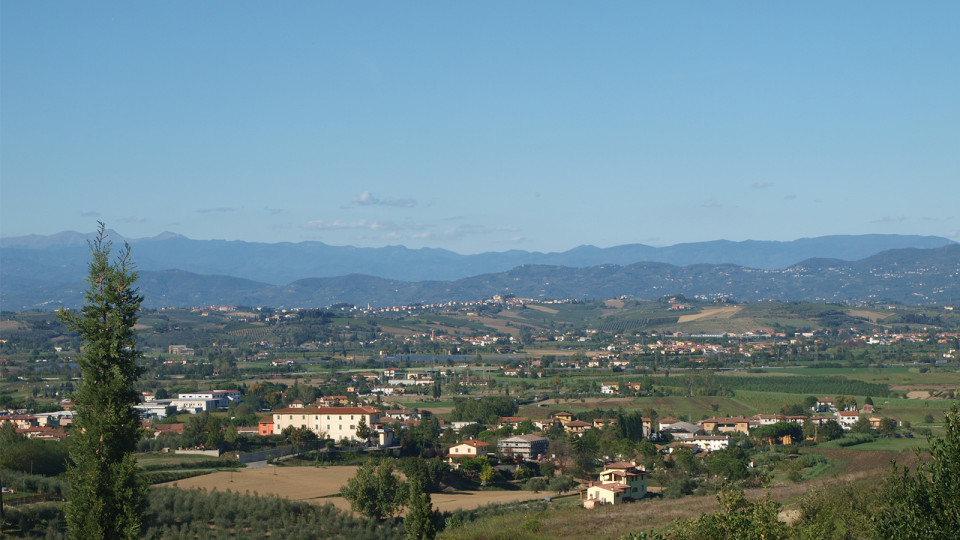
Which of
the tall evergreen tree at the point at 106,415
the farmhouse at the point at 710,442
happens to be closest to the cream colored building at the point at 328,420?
the farmhouse at the point at 710,442

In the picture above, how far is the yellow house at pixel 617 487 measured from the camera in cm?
4150

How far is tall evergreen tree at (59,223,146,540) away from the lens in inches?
587

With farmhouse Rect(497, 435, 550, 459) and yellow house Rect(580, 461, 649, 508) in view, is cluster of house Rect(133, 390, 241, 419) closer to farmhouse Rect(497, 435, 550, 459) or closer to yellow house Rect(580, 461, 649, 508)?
farmhouse Rect(497, 435, 550, 459)

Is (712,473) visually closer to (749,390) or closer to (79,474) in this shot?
(79,474)

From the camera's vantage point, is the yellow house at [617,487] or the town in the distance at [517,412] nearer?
the yellow house at [617,487]

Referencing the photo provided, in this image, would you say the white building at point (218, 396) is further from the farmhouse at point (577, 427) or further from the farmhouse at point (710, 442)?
the farmhouse at point (710, 442)

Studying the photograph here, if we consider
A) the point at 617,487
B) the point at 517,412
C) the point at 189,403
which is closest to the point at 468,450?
the point at 617,487

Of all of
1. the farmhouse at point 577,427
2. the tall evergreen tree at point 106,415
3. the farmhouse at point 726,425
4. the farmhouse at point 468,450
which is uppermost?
the tall evergreen tree at point 106,415

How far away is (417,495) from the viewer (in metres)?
23.6

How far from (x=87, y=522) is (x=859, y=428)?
58.3 meters

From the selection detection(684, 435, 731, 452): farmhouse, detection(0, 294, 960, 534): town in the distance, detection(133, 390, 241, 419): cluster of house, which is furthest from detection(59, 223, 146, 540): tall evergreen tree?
detection(133, 390, 241, 419): cluster of house

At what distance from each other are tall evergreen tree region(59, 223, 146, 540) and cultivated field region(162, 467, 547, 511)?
22.3 metres

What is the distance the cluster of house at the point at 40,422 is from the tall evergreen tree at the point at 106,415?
41.3m

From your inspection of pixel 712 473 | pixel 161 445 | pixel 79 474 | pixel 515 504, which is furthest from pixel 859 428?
pixel 79 474
